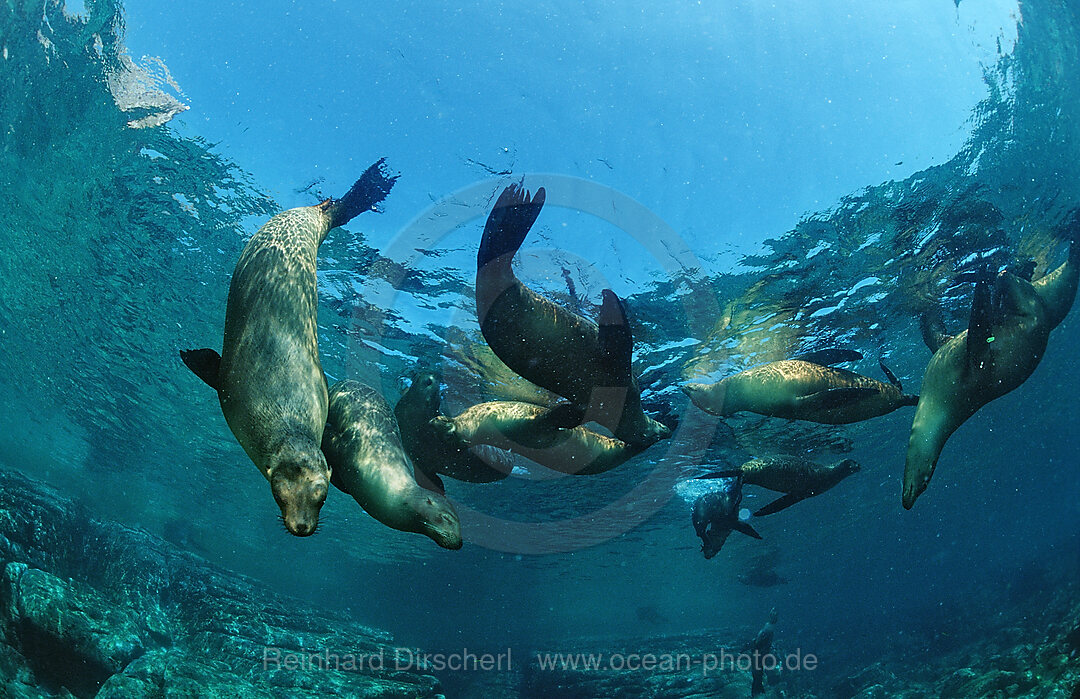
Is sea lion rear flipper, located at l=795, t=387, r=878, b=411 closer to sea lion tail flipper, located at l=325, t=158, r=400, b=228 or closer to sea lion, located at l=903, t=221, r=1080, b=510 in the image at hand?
sea lion, located at l=903, t=221, r=1080, b=510

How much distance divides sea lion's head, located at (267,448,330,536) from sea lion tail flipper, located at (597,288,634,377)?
2032 mm

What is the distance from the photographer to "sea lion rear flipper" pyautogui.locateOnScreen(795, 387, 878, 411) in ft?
16.9

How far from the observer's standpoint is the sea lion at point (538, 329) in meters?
3.24

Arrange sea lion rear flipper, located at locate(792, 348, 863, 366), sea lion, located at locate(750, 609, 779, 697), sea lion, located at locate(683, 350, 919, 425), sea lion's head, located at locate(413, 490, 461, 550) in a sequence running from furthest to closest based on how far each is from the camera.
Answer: sea lion, located at locate(750, 609, 779, 697) < sea lion rear flipper, located at locate(792, 348, 863, 366) < sea lion, located at locate(683, 350, 919, 425) < sea lion's head, located at locate(413, 490, 461, 550)

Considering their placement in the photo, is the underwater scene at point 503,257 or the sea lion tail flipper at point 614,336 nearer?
the sea lion tail flipper at point 614,336

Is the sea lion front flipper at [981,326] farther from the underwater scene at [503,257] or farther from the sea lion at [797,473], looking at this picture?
the sea lion at [797,473]

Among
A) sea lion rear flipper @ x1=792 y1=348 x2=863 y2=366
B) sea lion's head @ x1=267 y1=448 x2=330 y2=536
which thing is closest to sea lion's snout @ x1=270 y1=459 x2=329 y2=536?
sea lion's head @ x1=267 y1=448 x2=330 y2=536

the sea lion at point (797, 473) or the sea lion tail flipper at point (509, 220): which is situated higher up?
the sea lion tail flipper at point (509, 220)

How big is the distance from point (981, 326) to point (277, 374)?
5.00m

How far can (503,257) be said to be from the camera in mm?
3346

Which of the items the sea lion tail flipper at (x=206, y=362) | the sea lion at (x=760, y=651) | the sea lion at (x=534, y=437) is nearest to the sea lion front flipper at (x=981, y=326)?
the sea lion at (x=534, y=437)

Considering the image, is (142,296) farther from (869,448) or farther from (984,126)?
(869,448)

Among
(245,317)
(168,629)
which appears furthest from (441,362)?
(245,317)

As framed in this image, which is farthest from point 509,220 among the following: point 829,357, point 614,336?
point 829,357
